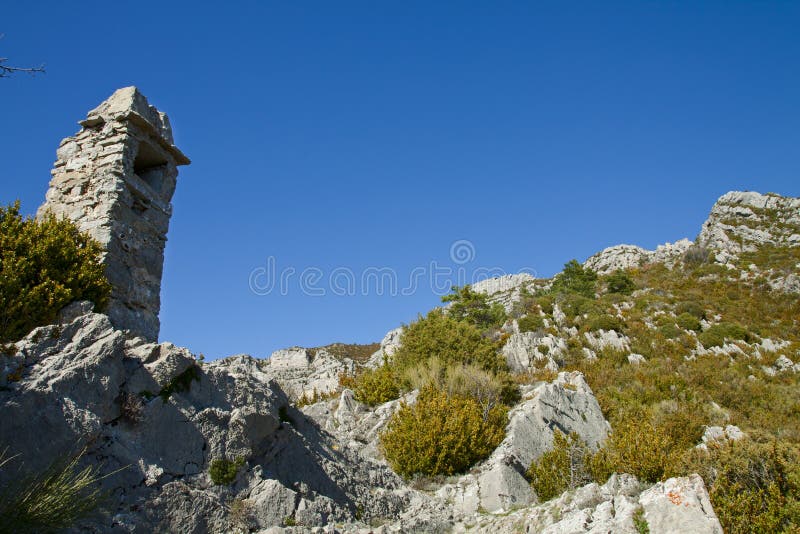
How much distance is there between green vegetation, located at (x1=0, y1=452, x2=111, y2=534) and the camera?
4195 millimetres

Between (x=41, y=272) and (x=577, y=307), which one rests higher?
(x=577, y=307)

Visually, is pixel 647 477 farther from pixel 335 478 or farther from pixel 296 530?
pixel 296 530

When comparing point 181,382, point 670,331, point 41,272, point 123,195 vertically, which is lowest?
point 181,382

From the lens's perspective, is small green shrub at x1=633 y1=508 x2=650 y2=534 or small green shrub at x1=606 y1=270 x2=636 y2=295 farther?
small green shrub at x1=606 y1=270 x2=636 y2=295

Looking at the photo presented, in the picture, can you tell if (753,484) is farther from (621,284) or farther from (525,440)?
(621,284)

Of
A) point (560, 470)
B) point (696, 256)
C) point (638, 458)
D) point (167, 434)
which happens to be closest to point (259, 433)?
point (167, 434)

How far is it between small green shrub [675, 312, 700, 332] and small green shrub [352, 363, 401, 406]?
19.1 m

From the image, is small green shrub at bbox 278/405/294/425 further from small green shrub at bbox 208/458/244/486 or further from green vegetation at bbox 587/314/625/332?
green vegetation at bbox 587/314/625/332

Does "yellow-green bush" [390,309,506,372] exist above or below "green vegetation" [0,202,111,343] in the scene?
above

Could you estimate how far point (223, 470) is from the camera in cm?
668

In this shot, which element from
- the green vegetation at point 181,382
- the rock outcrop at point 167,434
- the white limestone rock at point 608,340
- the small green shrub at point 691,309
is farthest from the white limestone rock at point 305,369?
the small green shrub at point 691,309

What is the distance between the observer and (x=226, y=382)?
750cm

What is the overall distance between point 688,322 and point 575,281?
520 inches

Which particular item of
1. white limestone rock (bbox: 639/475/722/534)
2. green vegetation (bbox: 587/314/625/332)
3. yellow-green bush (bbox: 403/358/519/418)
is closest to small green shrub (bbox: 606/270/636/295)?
green vegetation (bbox: 587/314/625/332)
